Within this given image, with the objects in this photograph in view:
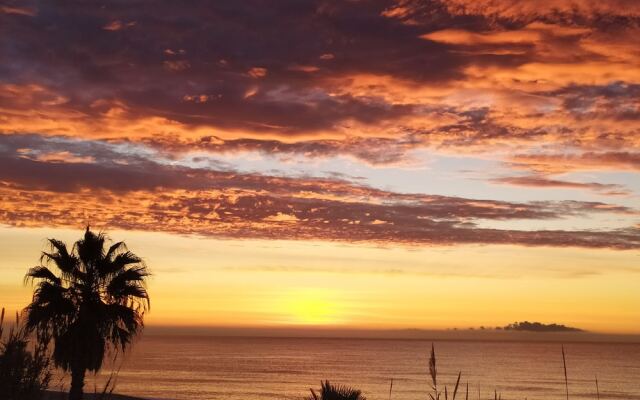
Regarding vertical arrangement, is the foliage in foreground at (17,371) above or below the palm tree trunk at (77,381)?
above

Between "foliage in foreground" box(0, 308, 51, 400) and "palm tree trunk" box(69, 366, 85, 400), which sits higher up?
"foliage in foreground" box(0, 308, 51, 400)

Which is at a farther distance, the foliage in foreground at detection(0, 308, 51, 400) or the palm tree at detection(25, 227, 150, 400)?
the palm tree at detection(25, 227, 150, 400)

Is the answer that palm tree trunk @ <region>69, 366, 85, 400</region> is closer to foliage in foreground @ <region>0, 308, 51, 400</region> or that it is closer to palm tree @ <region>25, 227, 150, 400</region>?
palm tree @ <region>25, 227, 150, 400</region>

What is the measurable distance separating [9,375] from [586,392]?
97.0 metres

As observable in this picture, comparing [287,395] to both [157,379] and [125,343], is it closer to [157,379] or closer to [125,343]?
[157,379]

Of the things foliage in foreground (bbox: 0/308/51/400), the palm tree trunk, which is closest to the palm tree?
the palm tree trunk

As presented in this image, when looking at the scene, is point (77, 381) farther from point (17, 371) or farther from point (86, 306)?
point (17, 371)

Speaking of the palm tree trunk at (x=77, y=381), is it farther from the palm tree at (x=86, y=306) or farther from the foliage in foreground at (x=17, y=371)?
the foliage in foreground at (x=17, y=371)

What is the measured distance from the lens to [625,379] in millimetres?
119250

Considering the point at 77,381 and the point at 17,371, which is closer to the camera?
the point at 17,371

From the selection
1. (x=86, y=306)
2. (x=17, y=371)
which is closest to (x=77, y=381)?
(x=86, y=306)

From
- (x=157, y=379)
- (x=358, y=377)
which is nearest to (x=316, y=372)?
(x=358, y=377)

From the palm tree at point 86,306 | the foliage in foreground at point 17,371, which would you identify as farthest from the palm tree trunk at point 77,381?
the foliage in foreground at point 17,371

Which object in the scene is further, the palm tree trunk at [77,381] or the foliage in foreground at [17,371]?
the palm tree trunk at [77,381]
